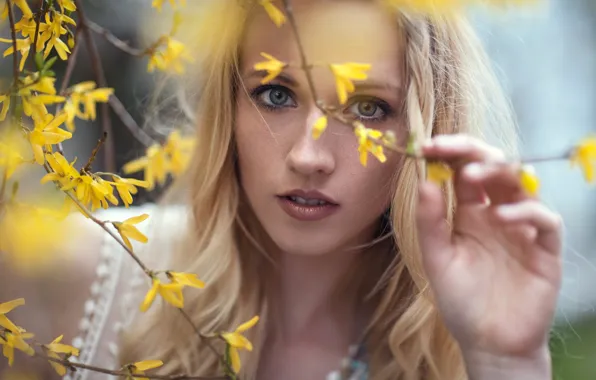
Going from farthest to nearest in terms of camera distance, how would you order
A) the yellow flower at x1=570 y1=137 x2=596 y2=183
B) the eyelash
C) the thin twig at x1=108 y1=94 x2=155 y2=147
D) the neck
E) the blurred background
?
1. the blurred background
2. the neck
3. the thin twig at x1=108 y1=94 x2=155 y2=147
4. the eyelash
5. the yellow flower at x1=570 y1=137 x2=596 y2=183

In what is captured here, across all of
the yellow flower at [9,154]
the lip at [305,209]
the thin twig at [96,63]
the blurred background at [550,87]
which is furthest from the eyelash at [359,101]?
the blurred background at [550,87]

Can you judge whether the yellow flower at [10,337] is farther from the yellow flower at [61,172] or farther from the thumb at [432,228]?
the thumb at [432,228]

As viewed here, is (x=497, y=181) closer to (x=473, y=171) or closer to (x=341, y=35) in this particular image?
(x=473, y=171)

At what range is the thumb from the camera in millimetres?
725

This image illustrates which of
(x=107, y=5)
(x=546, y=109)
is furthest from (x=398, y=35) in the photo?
(x=546, y=109)

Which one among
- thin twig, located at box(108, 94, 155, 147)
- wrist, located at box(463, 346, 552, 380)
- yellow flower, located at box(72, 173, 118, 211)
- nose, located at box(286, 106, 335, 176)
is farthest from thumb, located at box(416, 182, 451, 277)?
thin twig, located at box(108, 94, 155, 147)

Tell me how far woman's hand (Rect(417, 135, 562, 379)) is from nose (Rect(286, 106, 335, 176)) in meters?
0.23

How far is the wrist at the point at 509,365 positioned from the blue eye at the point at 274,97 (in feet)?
1.50

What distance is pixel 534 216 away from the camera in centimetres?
69

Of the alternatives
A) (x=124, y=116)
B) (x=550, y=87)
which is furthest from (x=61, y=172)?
(x=550, y=87)

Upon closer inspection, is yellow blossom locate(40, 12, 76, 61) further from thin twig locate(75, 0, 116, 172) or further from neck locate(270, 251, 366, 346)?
neck locate(270, 251, 366, 346)

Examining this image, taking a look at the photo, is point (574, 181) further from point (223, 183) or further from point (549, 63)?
point (223, 183)

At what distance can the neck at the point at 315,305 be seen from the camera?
4.26 ft

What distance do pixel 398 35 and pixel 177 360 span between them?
2.23 feet
